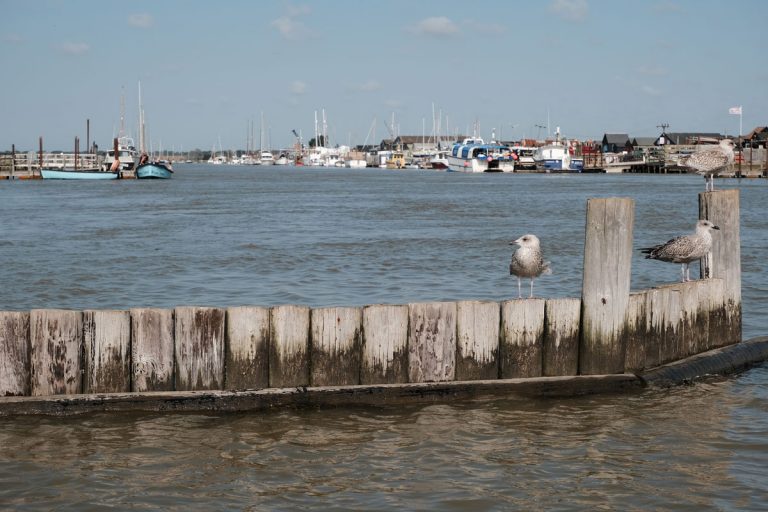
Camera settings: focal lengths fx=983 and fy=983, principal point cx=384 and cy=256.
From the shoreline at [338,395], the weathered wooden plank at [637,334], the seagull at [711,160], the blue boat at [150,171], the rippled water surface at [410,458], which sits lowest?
the rippled water surface at [410,458]

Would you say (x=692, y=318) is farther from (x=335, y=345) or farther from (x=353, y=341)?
(x=335, y=345)

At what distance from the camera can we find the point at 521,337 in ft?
31.9

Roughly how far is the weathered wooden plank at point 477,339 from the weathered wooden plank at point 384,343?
0.55m

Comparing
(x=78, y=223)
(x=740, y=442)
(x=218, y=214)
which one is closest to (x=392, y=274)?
(x=740, y=442)

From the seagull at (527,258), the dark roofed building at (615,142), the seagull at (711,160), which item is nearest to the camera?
the seagull at (527,258)

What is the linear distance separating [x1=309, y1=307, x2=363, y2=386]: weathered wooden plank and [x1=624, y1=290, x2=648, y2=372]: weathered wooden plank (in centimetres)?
290

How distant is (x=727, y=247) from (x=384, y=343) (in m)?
4.74

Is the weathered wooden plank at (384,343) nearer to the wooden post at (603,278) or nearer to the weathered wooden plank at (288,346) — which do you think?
the weathered wooden plank at (288,346)

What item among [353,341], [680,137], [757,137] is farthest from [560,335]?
[680,137]

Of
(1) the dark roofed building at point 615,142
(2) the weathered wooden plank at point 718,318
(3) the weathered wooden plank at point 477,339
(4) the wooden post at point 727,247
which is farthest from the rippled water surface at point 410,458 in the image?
(1) the dark roofed building at point 615,142

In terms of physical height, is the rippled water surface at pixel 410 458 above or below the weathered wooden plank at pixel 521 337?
below

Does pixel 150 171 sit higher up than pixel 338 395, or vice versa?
pixel 150 171

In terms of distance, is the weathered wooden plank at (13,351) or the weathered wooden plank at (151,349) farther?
the weathered wooden plank at (151,349)

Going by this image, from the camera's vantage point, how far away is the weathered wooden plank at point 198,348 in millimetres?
9016
